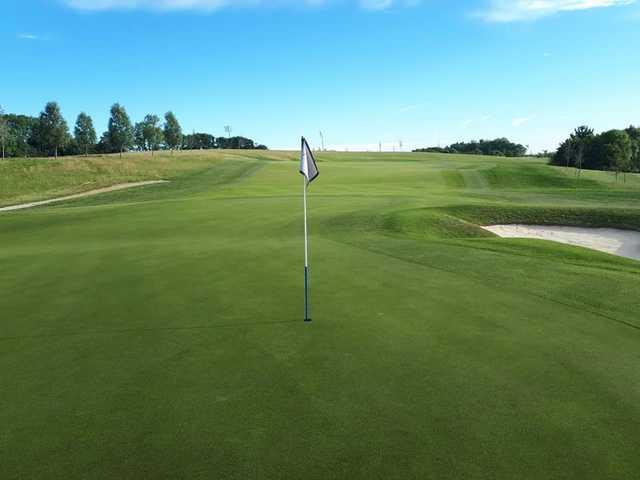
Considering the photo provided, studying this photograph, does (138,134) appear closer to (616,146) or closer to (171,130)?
(171,130)

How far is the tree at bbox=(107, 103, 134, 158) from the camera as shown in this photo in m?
88.3

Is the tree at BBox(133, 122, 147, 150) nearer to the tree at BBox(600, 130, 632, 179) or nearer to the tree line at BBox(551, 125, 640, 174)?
the tree line at BBox(551, 125, 640, 174)

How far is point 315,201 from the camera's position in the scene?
3045 cm

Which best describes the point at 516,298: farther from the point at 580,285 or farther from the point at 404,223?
the point at 404,223

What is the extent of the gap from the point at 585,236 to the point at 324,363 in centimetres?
1987

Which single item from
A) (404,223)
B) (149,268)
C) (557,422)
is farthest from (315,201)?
(557,422)

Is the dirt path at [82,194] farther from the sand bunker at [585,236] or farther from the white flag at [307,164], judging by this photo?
the white flag at [307,164]

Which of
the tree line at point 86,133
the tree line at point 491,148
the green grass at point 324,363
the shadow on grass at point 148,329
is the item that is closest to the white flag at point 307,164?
the green grass at point 324,363

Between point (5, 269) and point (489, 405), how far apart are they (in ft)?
46.2

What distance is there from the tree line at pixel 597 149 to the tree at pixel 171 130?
2933 inches

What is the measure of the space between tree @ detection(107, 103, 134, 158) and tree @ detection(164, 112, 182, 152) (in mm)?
10125

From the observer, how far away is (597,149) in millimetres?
86250

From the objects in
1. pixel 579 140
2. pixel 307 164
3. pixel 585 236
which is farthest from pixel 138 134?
pixel 307 164

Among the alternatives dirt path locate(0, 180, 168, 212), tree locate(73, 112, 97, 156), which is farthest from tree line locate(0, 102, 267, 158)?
dirt path locate(0, 180, 168, 212)
